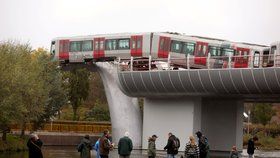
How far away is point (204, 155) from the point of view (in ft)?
94.5

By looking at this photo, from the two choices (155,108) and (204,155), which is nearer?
(204,155)

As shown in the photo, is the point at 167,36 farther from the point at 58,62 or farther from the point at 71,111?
the point at 71,111

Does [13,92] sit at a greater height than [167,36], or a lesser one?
lesser

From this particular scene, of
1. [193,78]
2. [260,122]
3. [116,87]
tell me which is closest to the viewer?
[193,78]

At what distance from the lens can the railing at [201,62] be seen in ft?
153

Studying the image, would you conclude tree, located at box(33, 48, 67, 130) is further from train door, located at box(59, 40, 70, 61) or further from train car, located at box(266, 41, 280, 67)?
train car, located at box(266, 41, 280, 67)

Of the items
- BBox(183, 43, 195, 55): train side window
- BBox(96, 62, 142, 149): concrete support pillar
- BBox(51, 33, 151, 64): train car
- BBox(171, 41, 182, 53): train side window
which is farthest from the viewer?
BBox(51, 33, 151, 64): train car

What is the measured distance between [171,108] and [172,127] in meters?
1.43

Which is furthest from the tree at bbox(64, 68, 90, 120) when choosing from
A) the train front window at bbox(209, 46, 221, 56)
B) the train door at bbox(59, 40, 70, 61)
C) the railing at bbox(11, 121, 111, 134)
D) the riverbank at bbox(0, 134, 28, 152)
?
the riverbank at bbox(0, 134, 28, 152)

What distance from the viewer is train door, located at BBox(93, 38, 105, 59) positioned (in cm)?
6138

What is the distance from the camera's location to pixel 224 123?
55719mm

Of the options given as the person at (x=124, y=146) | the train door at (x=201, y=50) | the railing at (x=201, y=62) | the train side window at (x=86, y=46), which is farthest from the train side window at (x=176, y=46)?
the person at (x=124, y=146)

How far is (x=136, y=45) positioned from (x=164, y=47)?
110 inches

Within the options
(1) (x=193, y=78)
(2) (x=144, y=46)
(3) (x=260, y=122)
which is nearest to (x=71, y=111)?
(3) (x=260, y=122)
